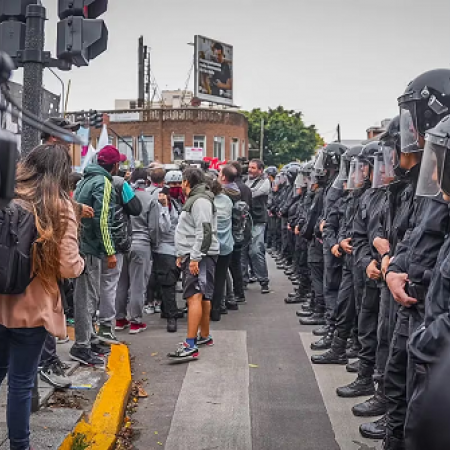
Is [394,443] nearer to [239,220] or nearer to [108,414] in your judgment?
[108,414]

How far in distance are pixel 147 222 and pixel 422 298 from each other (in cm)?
499

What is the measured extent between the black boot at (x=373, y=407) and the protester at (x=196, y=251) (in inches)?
82.9


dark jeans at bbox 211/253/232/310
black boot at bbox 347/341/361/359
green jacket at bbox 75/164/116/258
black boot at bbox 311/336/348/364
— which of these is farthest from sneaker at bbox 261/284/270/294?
green jacket at bbox 75/164/116/258

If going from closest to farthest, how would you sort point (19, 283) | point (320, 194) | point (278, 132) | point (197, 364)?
point (19, 283)
point (197, 364)
point (320, 194)
point (278, 132)

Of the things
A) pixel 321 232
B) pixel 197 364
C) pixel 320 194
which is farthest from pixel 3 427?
pixel 320 194

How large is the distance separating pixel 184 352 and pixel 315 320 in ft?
8.42

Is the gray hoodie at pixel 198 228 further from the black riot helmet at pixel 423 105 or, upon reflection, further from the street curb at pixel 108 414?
the black riot helmet at pixel 423 105

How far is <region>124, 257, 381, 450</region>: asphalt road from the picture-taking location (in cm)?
481

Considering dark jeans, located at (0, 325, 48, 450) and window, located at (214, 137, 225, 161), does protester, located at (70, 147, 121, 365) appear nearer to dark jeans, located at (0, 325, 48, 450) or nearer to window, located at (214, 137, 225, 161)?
dark jeans, located at (0, 325, 48, 450)

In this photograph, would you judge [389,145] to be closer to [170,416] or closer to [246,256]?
[170,416]

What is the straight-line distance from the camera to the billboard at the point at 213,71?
50.9m

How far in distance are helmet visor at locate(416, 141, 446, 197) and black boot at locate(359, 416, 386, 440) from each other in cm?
206

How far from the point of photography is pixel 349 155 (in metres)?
7.38

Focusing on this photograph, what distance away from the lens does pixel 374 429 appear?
482 cm
